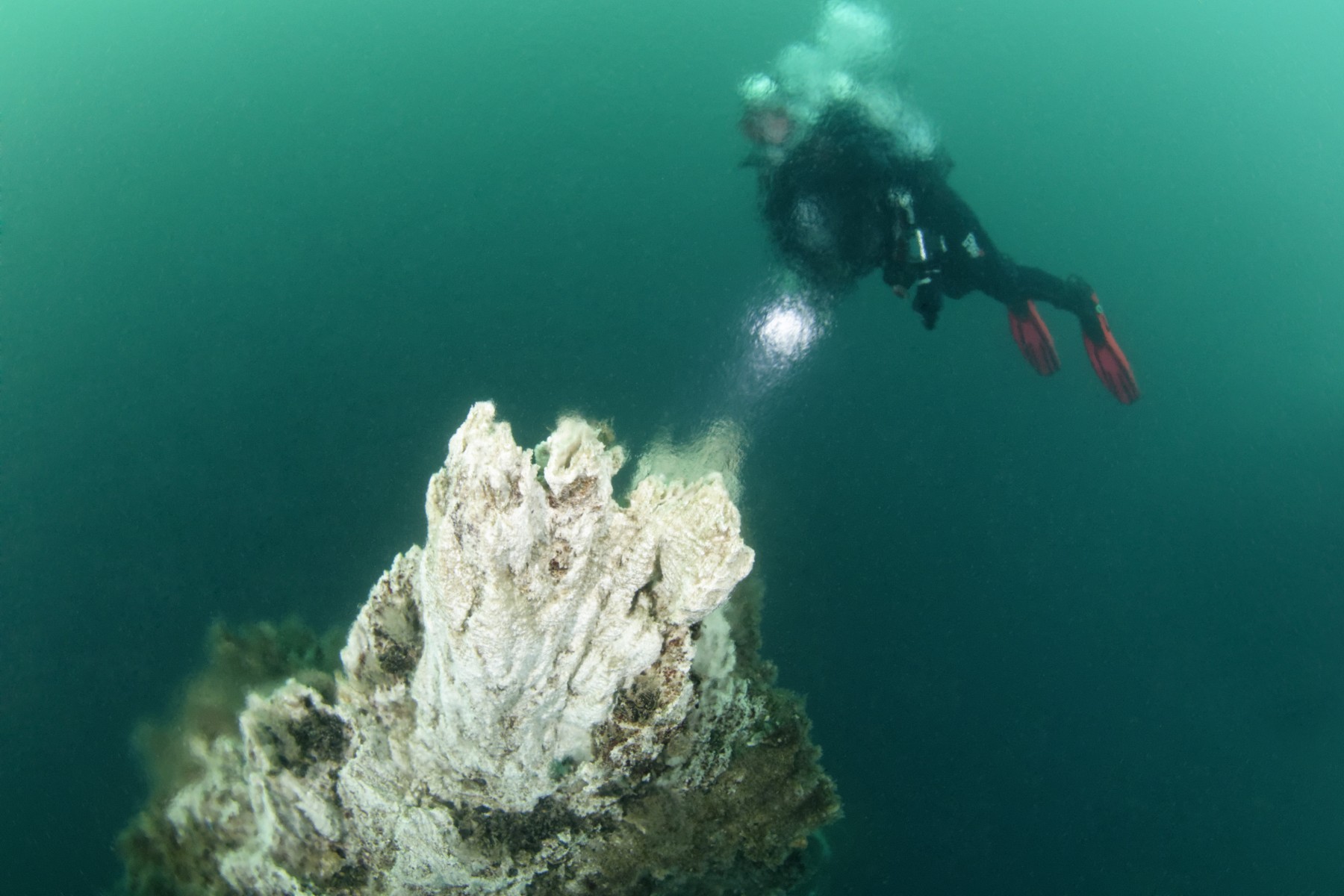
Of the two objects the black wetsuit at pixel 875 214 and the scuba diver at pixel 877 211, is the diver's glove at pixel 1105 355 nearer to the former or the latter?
the scuba diver at pixel 877 211

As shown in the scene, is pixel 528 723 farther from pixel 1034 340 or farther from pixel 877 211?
pixel 1034 340

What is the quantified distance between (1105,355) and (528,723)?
15905 millimetres

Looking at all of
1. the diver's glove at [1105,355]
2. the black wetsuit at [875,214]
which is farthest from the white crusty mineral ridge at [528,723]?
the diver's glove at [1105,355]

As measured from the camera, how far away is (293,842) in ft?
25.3

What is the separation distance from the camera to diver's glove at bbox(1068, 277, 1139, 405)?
15.3m

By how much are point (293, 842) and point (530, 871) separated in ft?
9.47

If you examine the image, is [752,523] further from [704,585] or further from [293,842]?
[293,842]

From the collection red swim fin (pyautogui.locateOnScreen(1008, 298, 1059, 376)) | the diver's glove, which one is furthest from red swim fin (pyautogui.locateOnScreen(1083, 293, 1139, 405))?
red swim fin (pyautogui.locateOnScreen(1008, 298, 1059, 376))

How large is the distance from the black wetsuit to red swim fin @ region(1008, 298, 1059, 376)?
2129 mm

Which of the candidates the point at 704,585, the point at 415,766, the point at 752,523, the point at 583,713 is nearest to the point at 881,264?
the point at 752,523

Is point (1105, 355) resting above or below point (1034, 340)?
below

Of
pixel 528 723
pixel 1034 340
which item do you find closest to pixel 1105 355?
pixel 1034 340

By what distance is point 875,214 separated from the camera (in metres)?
13.1

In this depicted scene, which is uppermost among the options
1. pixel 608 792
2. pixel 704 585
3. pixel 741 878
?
pixel 704 585
